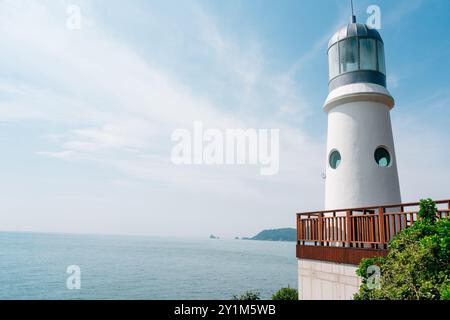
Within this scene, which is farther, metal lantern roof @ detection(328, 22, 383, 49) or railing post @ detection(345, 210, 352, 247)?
metal lantern roof @ detection(328, 22, 383, 49)

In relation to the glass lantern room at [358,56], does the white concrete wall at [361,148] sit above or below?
below

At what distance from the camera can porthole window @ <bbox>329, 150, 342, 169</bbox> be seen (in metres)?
12.2

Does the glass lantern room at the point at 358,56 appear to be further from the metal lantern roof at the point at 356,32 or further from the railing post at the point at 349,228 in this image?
the railing post at the point at 349,228

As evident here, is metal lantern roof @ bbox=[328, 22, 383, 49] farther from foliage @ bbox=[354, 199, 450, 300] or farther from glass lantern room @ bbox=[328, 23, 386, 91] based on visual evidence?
foliage @ bbox=[354, 199, 450, 300]

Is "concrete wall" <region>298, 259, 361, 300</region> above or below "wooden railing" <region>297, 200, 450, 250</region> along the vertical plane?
below

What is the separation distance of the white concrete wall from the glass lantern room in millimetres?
464

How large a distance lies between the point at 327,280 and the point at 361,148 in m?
4.72

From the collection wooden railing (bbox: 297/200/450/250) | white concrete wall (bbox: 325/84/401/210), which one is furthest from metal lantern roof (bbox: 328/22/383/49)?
wooden railing (bbox: 297/200/450/250)

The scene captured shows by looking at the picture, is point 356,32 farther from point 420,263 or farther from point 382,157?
point 420,263

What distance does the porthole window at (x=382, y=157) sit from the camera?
38.5 feet

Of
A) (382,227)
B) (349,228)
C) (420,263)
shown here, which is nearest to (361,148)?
(349,228)

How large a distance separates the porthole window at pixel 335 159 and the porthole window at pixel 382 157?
3.94ft

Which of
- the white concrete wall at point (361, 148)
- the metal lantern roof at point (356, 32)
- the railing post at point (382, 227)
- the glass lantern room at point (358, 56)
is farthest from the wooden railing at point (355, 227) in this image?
the metal lantern roof at point (356, 32)
